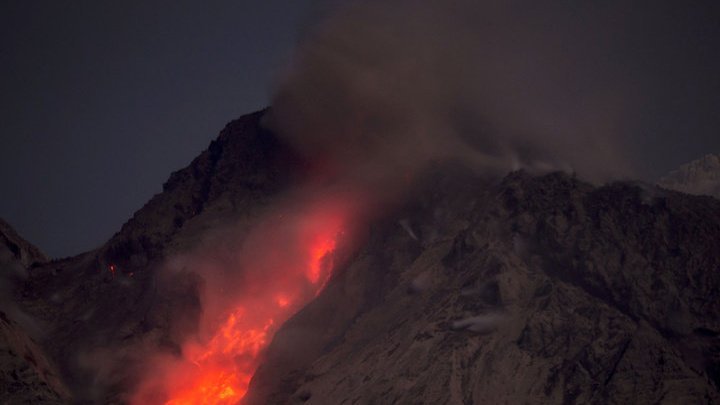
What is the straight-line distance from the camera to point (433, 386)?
147ft

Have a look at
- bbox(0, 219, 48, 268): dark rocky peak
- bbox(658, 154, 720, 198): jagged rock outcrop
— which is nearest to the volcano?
bbox(0, 219, 48, 268): dark rocky peak

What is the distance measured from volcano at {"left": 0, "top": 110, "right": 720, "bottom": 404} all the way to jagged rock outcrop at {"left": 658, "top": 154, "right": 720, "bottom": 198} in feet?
215

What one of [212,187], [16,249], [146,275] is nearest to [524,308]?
[146,275]

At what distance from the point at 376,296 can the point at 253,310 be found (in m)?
15.3

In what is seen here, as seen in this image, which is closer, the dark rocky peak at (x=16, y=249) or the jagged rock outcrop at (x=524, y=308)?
the jagged rock outcrop at (x=524, y=308)

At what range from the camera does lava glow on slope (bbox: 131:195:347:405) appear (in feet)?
196

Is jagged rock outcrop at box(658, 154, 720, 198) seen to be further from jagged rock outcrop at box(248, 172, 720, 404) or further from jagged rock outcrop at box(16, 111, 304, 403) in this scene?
jagged rock outcrop at box(16, 111, 304, 403)

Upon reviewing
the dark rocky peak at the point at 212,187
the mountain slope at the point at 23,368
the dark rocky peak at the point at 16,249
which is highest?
the dark rocky peak at the point at 16,249

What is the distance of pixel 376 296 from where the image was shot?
6103 centimetres

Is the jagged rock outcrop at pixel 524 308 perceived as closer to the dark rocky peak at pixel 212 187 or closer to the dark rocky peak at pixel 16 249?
the dark rocky peak at pixel 212 187

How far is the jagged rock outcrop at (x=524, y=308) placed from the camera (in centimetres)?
4453

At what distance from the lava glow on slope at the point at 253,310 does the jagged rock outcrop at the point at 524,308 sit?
579 cm

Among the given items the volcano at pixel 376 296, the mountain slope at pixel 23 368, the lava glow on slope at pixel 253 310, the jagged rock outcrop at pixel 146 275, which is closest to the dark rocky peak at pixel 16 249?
the volcano at pixel 376 296

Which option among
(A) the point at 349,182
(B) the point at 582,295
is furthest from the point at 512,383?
(A) the point at 349,182
